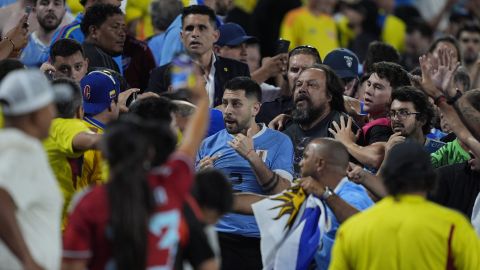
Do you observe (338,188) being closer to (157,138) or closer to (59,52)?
(157,138)

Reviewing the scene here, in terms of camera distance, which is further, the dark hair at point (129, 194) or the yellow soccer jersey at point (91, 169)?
the yellow soccer jersey at point (91, 169)

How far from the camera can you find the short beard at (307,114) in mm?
10836

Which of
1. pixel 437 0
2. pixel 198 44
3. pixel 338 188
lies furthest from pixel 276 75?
pixel 437 0

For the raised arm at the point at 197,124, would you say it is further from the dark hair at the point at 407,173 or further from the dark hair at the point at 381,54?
the dark hair at the point at 381,54

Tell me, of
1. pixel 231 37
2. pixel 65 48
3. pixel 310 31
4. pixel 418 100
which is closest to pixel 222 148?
pixel 418 100

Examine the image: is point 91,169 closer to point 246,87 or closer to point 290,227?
point 290,227

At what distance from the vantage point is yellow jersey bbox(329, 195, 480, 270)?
7285mm

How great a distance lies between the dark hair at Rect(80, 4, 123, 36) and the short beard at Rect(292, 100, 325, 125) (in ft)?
8.28

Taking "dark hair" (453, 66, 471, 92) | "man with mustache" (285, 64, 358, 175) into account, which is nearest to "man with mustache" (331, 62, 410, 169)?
"man with mustache" (285, 64, 358, 175)

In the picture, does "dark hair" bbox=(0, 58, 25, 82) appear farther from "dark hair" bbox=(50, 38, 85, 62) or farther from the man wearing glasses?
the man wearing glasses

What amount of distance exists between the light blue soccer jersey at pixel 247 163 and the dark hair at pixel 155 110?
232cm

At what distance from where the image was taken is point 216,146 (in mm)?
10430

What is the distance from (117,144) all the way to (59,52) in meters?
5.23

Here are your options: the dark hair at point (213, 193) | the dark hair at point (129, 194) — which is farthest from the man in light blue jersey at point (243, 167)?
the dark hair at point (129, 194)
